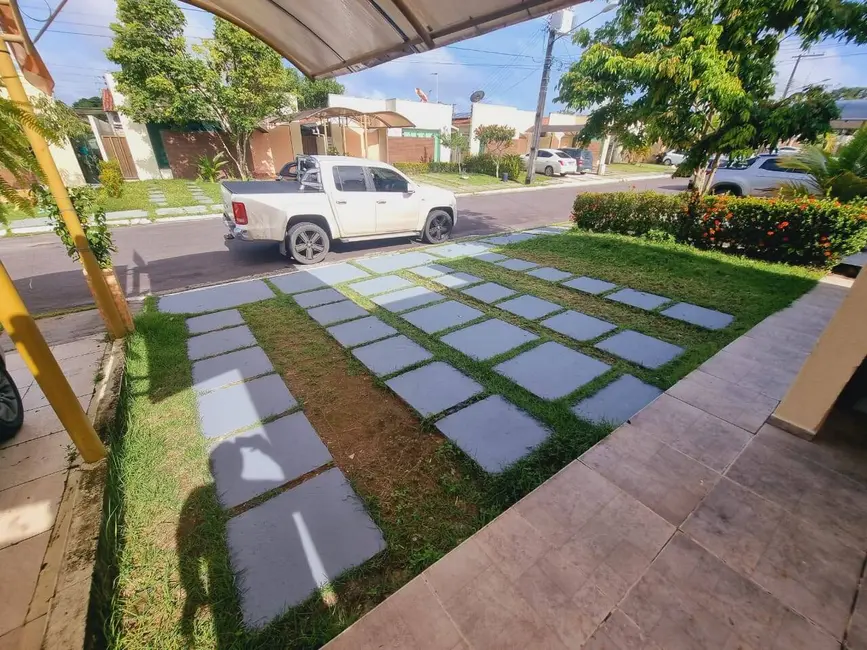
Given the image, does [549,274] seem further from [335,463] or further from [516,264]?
[335,463]

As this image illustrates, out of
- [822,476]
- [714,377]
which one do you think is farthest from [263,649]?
[714,377]

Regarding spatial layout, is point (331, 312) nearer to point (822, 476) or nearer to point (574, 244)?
point (822, 476)

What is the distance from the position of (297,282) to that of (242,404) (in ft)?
9.30

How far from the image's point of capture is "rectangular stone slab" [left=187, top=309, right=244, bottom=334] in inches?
159

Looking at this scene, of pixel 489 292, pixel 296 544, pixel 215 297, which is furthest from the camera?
pixel 489 292

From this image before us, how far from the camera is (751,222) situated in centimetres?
607

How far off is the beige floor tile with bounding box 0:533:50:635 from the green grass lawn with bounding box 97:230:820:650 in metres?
0.28

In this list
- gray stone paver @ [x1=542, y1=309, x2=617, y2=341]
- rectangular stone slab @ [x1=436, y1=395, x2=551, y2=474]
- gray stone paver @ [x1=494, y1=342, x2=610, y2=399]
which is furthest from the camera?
gray stone paver @ [x1=542, y1=309, x2=617, y2=341]

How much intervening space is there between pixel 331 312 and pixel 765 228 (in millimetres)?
6970

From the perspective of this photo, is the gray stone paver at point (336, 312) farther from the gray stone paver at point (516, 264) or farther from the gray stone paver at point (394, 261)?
the gray stone paver at point (516, 264)

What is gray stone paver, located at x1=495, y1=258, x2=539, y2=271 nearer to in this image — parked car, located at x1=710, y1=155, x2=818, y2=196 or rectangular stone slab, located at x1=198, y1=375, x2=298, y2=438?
rectangular stone slab, located at x1=198, y1=375, x2=298, y2=438

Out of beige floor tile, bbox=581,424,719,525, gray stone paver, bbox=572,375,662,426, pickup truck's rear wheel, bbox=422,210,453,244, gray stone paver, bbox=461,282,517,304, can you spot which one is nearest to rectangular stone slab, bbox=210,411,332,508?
beige floor tile, bbox=581,424,719,525

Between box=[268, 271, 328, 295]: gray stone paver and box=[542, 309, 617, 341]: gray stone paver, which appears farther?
box=[268, 271, 328, 295]: gray stone paver

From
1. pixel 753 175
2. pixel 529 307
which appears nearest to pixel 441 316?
pixel 529 307
